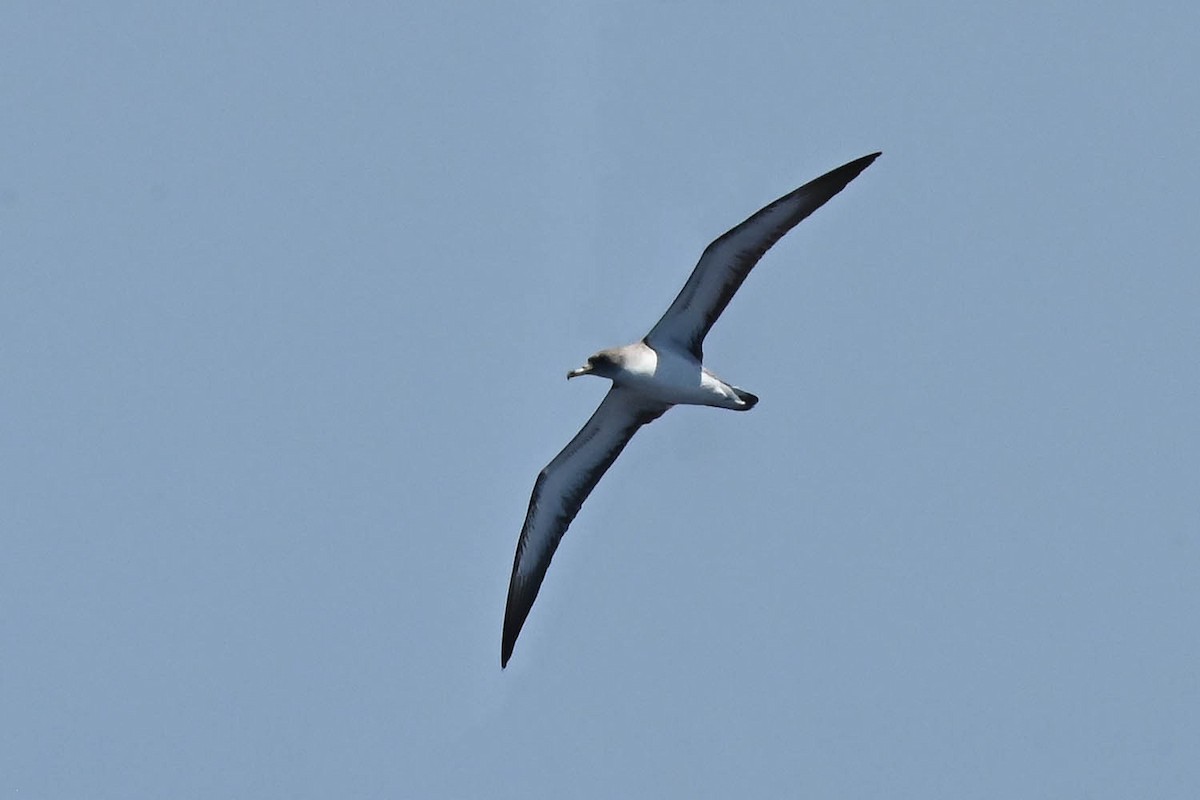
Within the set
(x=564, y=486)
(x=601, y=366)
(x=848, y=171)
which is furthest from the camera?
(x=564, y=486)

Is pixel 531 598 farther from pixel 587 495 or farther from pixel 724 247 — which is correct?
pixel 724 247

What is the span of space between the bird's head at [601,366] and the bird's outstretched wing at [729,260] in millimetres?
593

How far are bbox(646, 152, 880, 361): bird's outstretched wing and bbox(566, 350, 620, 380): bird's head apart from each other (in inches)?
23.3

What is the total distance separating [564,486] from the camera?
31484 millimetres

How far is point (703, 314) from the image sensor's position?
29.5 metres

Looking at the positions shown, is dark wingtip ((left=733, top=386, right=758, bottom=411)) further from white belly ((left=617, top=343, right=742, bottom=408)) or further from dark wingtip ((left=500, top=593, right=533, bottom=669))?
dark wingtip ((left=500, top=593, right=533, bottom=669))

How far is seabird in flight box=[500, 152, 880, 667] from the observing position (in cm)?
2864

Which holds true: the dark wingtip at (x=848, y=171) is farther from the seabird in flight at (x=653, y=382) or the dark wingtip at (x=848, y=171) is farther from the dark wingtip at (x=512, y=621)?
the dark wingtip at (x=512, y=621)

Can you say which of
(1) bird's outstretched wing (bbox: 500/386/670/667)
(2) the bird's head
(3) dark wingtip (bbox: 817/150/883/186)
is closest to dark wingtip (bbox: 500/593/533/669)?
(1) bird's outstretched wing (bbox: 500/386/670/667)

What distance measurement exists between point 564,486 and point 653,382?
267 centimetres

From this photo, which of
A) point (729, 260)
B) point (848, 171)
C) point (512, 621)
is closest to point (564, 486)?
point (512, 621)

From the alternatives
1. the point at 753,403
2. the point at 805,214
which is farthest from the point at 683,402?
the point at 805,214

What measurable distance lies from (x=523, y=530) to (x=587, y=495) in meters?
1.11

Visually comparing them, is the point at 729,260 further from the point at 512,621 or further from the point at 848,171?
the point at 512,621
